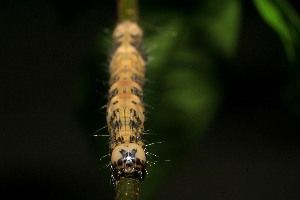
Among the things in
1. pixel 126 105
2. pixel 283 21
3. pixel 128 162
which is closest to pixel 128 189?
pixel 128 162

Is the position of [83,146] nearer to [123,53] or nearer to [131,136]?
[123,53]

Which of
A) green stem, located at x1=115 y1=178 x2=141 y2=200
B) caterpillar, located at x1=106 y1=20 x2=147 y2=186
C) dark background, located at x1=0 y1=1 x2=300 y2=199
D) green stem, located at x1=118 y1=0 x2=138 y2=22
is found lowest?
green stem, located at x1=115 y1=178 x2=141 y2=200

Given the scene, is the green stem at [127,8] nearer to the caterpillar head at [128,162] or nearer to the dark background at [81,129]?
the caterpillar head at [128,162]

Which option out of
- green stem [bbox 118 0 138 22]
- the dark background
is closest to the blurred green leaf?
green stem [bbox 118 0 138 22]

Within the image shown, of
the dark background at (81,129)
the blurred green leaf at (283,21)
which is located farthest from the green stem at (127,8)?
the dark background at (81,129)

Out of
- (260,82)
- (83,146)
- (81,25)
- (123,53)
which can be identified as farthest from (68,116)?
(123,53)

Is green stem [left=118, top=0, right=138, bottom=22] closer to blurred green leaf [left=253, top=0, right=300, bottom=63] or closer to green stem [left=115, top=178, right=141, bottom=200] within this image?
blurred green leaf [left=253, top=0, right=300, bottom=63]

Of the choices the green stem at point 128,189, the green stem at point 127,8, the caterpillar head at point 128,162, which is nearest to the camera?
the green stem at point 128,189
